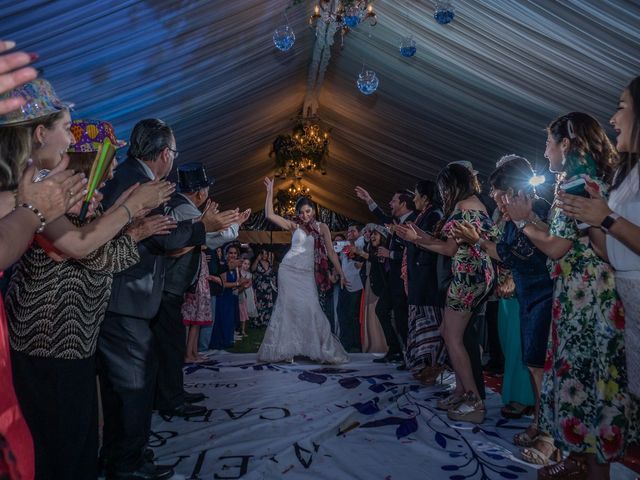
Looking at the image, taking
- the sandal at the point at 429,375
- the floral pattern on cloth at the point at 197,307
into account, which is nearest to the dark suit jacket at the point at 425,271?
the sandal at the point at 429,375

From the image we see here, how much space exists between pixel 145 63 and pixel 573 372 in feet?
13.2

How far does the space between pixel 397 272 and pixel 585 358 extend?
294cm

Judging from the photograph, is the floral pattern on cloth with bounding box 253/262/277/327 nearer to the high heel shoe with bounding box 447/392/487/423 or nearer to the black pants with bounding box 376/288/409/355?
the black pants with bounding box 376/288/409/355

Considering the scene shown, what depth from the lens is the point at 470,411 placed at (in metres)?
2.84

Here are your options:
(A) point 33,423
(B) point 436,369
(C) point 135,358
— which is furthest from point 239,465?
(B) point 436,369

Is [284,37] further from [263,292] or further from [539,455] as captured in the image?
[263,292]

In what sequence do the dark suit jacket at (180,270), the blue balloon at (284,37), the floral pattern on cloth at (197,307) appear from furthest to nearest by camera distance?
the floral pattern on cloth at (197,307) < the blue balloon at (284,37) < the dark suit jacket at (180,270)

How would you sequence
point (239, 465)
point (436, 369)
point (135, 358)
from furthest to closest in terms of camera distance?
point (436, 369)
point (239, 465)
point (135, 358)

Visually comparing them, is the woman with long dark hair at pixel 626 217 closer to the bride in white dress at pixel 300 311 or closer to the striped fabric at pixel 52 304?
the striped fabric at pixel 52 304

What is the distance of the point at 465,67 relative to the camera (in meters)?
4.85

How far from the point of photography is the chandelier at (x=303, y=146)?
27.8 feet

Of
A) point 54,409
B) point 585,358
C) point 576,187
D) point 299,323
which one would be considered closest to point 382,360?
point 299,323

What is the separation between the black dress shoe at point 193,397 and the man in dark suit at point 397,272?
197 centimetres

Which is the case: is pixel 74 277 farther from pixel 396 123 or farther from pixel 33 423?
pixel 396 123
